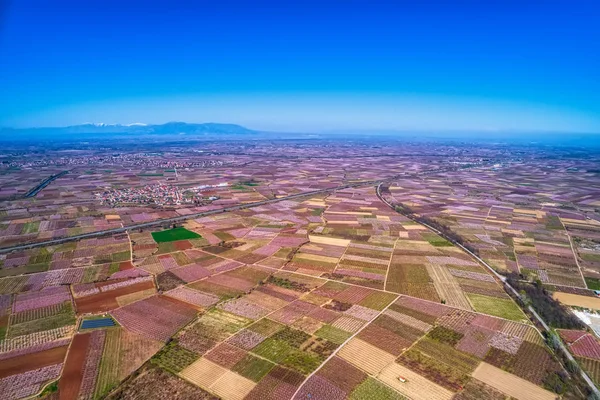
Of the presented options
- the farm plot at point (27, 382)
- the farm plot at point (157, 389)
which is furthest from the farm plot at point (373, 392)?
the farm plot at point (27, 382)

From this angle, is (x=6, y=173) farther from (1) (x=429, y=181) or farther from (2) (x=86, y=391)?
(1) (x=429, y=181)

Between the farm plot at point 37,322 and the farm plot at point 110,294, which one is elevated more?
the farm plot at point 37,322

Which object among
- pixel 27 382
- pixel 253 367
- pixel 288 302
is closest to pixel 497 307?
pixel 288 302

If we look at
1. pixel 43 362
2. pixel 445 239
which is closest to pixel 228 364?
pixel 43 362

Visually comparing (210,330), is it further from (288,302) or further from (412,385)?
(412,385)

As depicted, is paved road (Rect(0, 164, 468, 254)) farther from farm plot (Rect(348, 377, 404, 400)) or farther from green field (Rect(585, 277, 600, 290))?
green field (Rect(585, 277, 600, 290))

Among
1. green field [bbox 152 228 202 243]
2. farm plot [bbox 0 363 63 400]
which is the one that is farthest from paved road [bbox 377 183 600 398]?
green field [bbox 152 228 202 243]

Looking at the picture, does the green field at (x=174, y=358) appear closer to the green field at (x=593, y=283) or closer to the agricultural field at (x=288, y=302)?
the agricultural field at (x=288, y=302)
